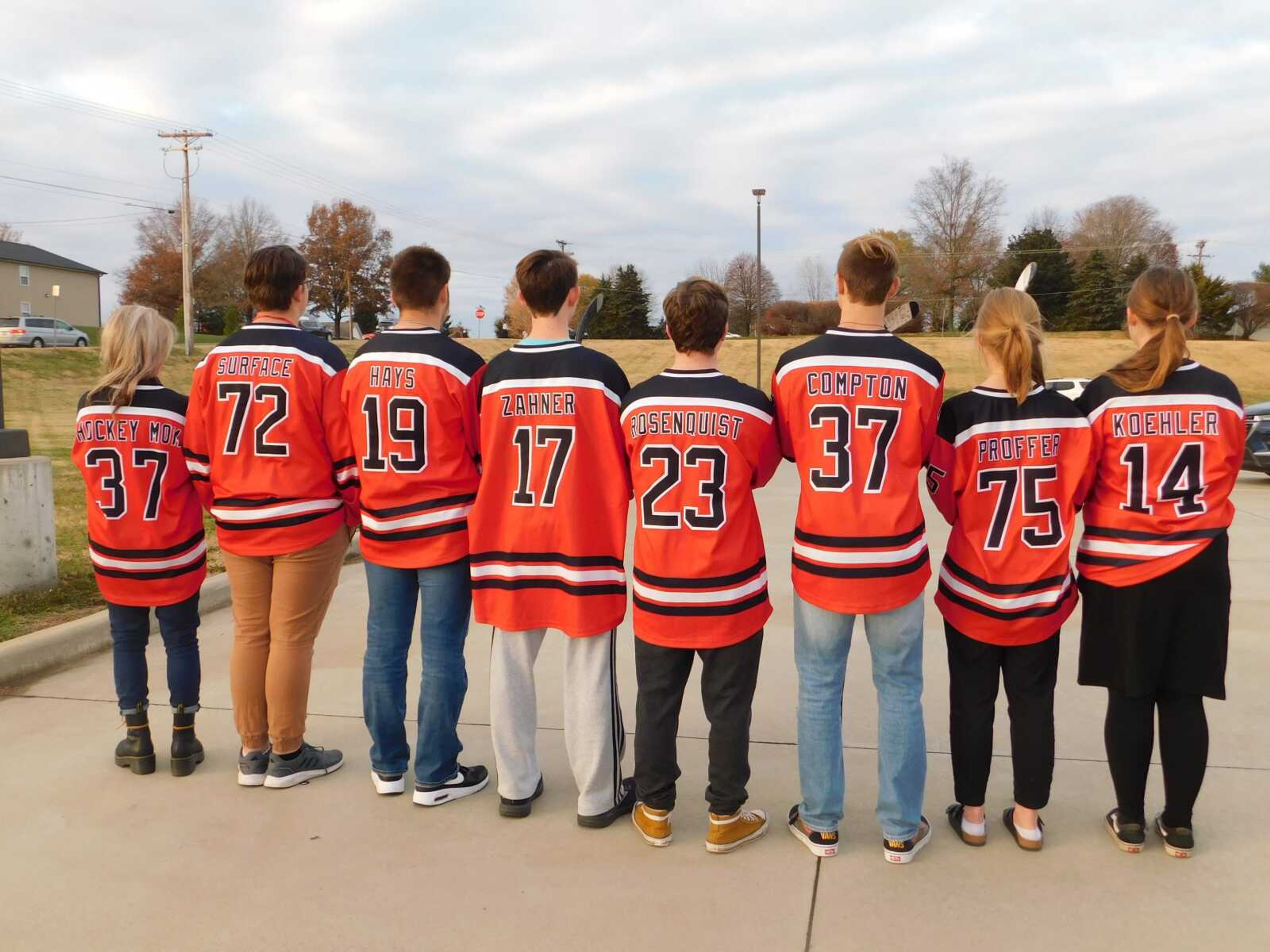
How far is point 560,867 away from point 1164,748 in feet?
6.89

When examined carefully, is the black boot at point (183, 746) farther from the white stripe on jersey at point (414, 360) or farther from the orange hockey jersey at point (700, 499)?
the orange hockey jersey at point (700, 499)

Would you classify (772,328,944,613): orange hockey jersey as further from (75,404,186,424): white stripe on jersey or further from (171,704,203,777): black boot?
(171,704,203,777): black boot

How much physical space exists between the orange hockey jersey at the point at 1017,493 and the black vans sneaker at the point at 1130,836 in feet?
2.47

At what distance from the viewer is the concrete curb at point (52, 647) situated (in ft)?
16.3

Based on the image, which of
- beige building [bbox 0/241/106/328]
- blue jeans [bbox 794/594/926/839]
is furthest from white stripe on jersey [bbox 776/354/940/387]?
beige building [bbox 0/241/106/328]

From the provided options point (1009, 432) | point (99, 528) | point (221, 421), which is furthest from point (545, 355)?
point (99, 528)

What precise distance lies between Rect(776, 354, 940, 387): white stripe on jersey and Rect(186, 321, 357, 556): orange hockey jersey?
70.2 inches

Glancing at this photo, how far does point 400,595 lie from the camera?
361 centimetres

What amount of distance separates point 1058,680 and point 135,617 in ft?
14.9

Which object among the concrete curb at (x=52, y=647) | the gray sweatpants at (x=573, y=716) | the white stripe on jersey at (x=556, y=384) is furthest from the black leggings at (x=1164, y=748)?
the concrete curb at (x=52, y=647)

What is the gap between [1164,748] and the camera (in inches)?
126

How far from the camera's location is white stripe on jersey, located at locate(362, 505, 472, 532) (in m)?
3.50

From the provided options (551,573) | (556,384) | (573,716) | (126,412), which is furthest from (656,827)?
(126,412)

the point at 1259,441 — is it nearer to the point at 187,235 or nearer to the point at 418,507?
the point at 418,507
